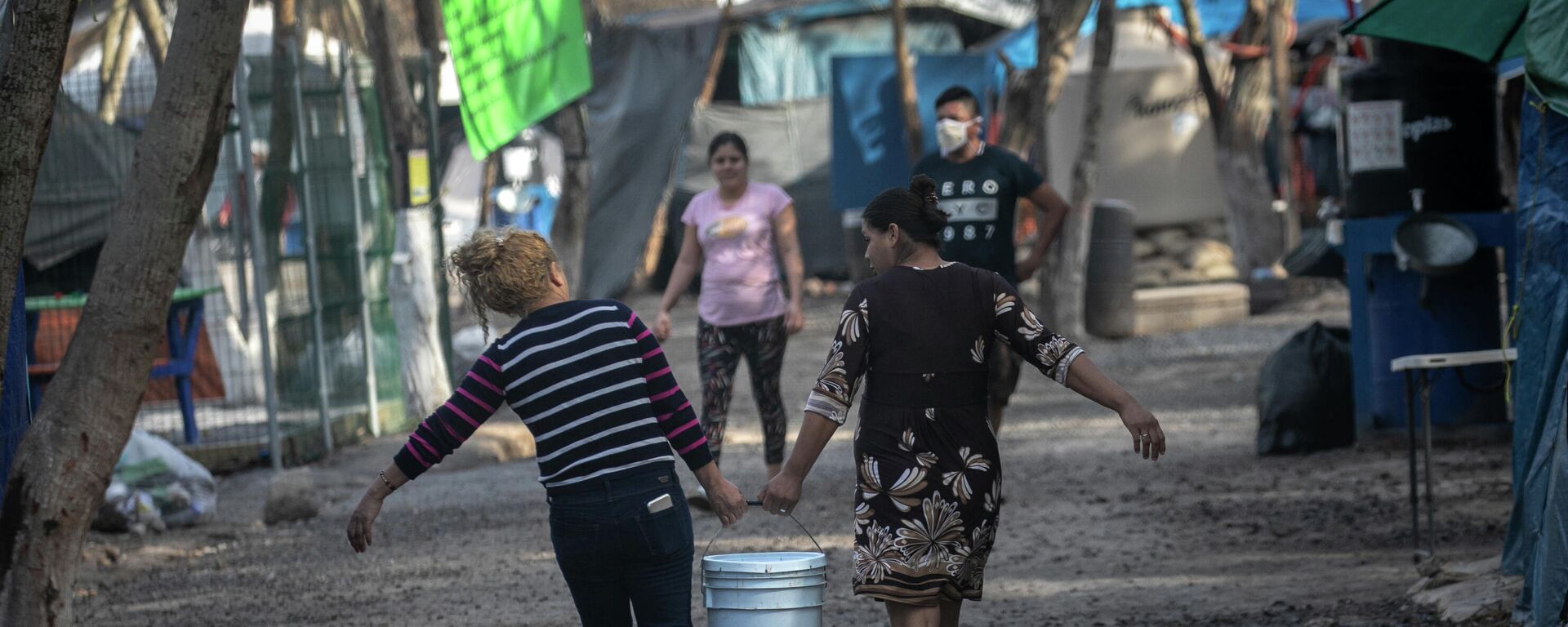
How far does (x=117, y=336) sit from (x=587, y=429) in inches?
78.1

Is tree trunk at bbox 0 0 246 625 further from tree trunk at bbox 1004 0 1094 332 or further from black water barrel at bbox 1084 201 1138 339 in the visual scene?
black water barrel at bbox 1084 201 1138 339

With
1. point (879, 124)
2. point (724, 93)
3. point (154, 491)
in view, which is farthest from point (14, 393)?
point (724, 93)

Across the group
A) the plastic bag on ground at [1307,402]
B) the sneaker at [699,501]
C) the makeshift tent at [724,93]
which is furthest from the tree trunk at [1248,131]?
the sneaker at [699,501]

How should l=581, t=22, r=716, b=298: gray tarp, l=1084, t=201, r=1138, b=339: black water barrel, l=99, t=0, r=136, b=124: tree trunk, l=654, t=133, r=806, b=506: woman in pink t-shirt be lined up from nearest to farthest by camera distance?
l=654, t=133, r=806, b=506: woman in pink t-shirt → l=99, t=0, r=136, b=124: tree trunk → l=1084, t=201, r=1138, b=339: black water barrel → l=581, t=22, r=716, b=298: gray tarp

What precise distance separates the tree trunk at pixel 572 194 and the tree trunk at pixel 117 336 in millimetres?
10177

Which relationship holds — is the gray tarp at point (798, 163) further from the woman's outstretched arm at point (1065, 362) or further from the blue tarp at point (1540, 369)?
the woman's outstretched arm at point (1065, 362)

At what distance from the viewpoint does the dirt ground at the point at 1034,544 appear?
6.20 metres

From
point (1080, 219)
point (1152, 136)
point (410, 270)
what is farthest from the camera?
point (1152, 136)

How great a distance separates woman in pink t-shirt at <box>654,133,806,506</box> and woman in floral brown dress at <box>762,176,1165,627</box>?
3.26 metres

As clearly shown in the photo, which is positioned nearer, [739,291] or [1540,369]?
[1540,369]

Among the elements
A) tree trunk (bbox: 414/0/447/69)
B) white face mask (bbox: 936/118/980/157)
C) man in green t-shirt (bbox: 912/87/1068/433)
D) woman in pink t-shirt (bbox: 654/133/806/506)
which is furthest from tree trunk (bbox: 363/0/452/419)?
white face mask (bbox: 936/118/980/157)

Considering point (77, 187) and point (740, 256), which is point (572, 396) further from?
point (77, 187)

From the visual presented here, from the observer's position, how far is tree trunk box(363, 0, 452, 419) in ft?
39.6

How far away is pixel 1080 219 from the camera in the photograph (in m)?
16.5
